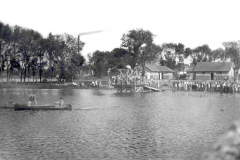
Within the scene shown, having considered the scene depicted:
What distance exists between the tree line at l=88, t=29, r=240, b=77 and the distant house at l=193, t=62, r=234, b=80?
17283 mm

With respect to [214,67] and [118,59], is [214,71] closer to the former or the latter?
[214,67]

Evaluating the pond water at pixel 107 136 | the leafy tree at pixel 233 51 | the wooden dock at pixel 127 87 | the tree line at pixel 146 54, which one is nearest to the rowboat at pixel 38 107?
the pond water at pixel 107 136

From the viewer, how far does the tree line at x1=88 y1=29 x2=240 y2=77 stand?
342ft

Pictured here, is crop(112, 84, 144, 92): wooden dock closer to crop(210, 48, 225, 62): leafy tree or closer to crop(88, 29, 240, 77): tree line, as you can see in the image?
crop(88, 29, 240, 77): tree line

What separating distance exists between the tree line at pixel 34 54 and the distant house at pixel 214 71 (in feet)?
152

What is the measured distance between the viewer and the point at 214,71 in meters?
112

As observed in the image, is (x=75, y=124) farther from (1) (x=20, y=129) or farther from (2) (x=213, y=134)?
(2) (x=213, y=134)

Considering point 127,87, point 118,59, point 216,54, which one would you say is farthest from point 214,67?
point 127,87

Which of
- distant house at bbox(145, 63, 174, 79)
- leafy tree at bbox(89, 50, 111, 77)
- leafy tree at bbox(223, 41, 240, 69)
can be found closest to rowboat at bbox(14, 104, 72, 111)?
leafy tree at bbox(89, 50, 111, 77)

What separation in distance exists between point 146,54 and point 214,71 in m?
27.4

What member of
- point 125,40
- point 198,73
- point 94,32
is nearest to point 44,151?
point 94,32

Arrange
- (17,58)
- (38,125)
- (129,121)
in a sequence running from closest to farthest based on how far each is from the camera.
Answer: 1. (38,125)
2. (129,121)
3. (17,58)

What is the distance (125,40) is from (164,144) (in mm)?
93281

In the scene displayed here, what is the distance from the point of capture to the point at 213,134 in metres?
18.9
